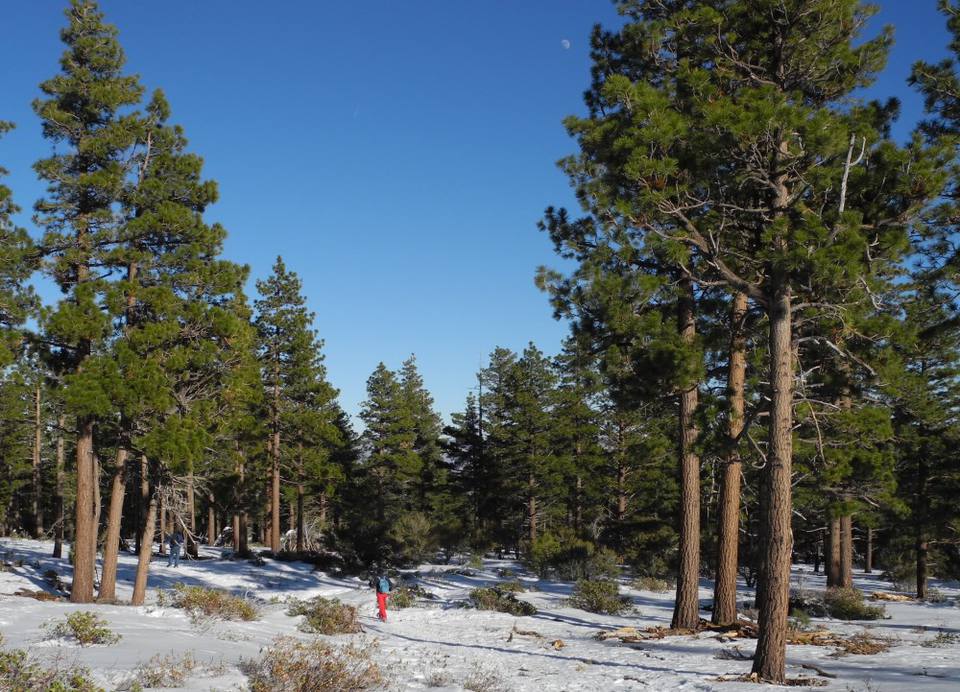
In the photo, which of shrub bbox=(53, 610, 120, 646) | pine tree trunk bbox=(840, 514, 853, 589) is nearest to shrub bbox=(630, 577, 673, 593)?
pine tree trunk bbox=(840, 514, 853, 589)

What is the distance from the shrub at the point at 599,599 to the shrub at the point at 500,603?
58.7 inches

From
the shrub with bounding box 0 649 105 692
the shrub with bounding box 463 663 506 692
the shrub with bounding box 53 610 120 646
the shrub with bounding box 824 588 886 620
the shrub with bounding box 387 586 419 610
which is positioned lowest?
the shrub with bounding box 387 586 419 610

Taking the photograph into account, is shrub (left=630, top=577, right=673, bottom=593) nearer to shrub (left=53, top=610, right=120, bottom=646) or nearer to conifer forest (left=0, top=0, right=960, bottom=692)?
conifer forest (left=0, top=0, right=960, bottom=692)

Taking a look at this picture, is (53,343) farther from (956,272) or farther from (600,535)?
(600,535)

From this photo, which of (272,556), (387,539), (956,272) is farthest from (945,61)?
(272,556)

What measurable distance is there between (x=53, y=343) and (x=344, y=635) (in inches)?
397

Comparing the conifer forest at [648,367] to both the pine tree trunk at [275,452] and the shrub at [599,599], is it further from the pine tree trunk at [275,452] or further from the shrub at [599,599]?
the pine tree trunk at [275,452]

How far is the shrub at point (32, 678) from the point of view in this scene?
19.0ft

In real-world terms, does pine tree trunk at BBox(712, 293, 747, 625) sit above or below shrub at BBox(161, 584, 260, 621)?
above

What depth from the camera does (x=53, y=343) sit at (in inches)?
663

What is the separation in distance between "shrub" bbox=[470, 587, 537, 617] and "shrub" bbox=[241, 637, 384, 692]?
10881 mm

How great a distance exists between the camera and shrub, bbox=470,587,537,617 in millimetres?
18672

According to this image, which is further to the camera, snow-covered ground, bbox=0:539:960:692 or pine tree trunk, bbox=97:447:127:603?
pine tree trunk, bbox=97:447:127:603

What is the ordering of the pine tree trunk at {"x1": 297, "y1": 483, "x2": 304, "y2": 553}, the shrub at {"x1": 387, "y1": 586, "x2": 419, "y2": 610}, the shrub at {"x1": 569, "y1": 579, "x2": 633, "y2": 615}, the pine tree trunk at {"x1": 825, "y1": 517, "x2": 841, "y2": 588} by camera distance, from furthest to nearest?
the pine tree trunk at {"x1": 297, "y1": 483, "x2": 304, "y2": 553} → the pine tree trunk at {"x1": 825, "y1": 517, "x2": 841, "y2": 588} → the shrub at {"x1": 387, "y1": 586, "x2": 419, "y2": 610} → the shrub at {"x1": 569, "y1": 579, "x2": 633, "y2": 615}
